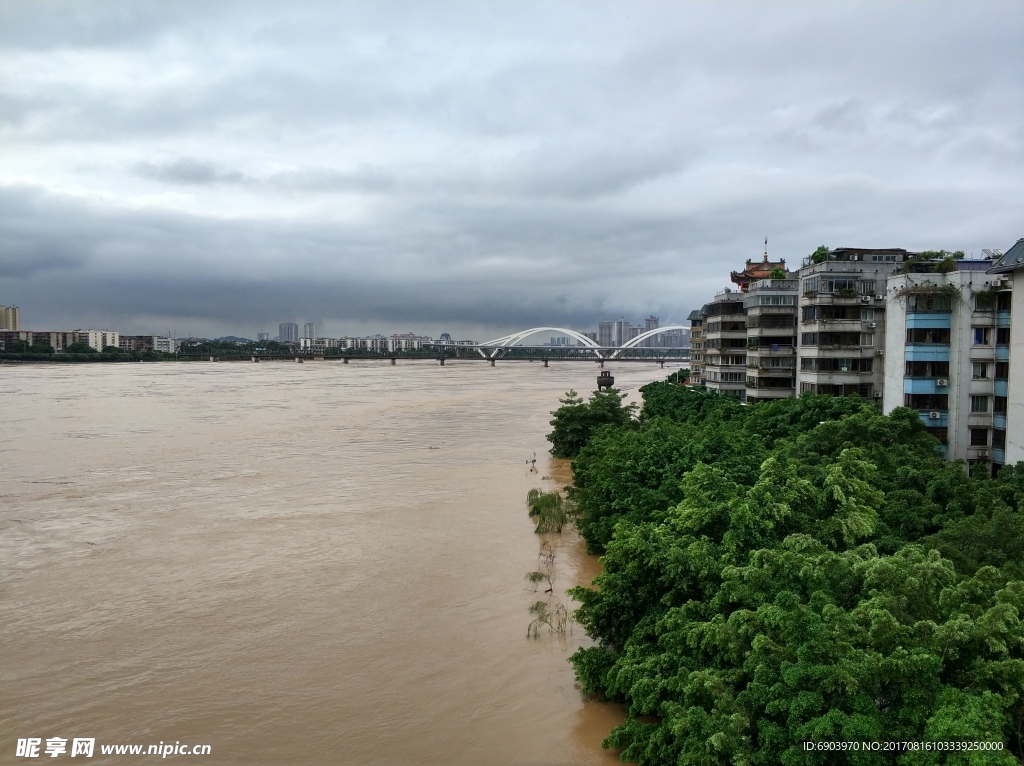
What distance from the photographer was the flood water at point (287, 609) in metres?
10.4

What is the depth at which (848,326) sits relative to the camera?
1035 inches

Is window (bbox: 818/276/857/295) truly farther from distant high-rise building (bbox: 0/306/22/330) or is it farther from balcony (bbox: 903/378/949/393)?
distant high-rise building (bbox: 0/306/22/330)

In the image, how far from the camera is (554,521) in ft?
66.4

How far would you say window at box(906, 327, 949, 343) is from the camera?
20156 mm

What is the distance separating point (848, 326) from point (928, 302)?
19.8 ft

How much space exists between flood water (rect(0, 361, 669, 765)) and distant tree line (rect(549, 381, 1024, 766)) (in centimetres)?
160

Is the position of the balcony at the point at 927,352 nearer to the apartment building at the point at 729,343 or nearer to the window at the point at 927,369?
the window at the point at 927,369

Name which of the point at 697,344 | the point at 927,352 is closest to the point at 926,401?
the point at 927,352

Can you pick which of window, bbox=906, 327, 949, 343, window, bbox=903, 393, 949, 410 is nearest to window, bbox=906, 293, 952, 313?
window, bbox=906, 327, 949, 343

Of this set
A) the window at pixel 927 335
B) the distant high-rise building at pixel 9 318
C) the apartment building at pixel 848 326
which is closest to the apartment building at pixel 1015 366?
the window at pixel 927 335

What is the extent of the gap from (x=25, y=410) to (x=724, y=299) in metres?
45.9

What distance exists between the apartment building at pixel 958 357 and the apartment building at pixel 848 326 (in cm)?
539

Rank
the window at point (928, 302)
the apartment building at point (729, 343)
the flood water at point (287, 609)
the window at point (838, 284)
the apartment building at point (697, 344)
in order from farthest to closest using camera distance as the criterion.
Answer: the apartment building at point (697, 344) → the apartment building at point (729, 343) → the window at point (838, 284) → the window at point (928, 302) → the flood water at point (287, 609)

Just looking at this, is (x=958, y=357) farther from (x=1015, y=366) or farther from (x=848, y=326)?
(x=848, y=326)
